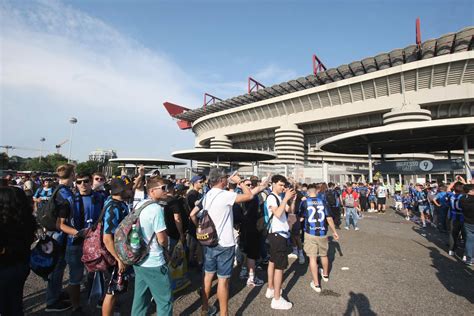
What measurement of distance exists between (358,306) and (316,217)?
1365 millimetres

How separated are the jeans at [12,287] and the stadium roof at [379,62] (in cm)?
3265

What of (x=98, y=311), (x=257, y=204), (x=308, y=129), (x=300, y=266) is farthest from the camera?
(x=308, y=129)

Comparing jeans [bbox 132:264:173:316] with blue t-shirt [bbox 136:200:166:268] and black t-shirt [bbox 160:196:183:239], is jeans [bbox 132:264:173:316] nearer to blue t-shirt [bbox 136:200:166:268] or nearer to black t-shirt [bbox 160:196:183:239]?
blue t-shirt [bbox 136:200:166:268]

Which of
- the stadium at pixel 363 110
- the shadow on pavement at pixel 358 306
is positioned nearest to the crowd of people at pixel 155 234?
the shadow on pavement at pixel 358 306

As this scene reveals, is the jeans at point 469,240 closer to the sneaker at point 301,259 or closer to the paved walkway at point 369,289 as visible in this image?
the paved walkway at point 369,289

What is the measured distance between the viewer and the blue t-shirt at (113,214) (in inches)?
105

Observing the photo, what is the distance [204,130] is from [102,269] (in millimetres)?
47524

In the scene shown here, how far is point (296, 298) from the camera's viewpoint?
3748 mm

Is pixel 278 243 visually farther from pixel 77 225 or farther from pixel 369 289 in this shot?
pixel 77 225

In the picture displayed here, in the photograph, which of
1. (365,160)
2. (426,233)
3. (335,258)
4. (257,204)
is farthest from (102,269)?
(365,160)

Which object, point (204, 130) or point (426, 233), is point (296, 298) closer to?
point (426, 233)

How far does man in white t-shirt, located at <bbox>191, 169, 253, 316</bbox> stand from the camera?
2906 millimetres

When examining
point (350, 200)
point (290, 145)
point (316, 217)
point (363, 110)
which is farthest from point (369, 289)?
point (290, 145)

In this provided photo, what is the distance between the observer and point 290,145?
118 ft
